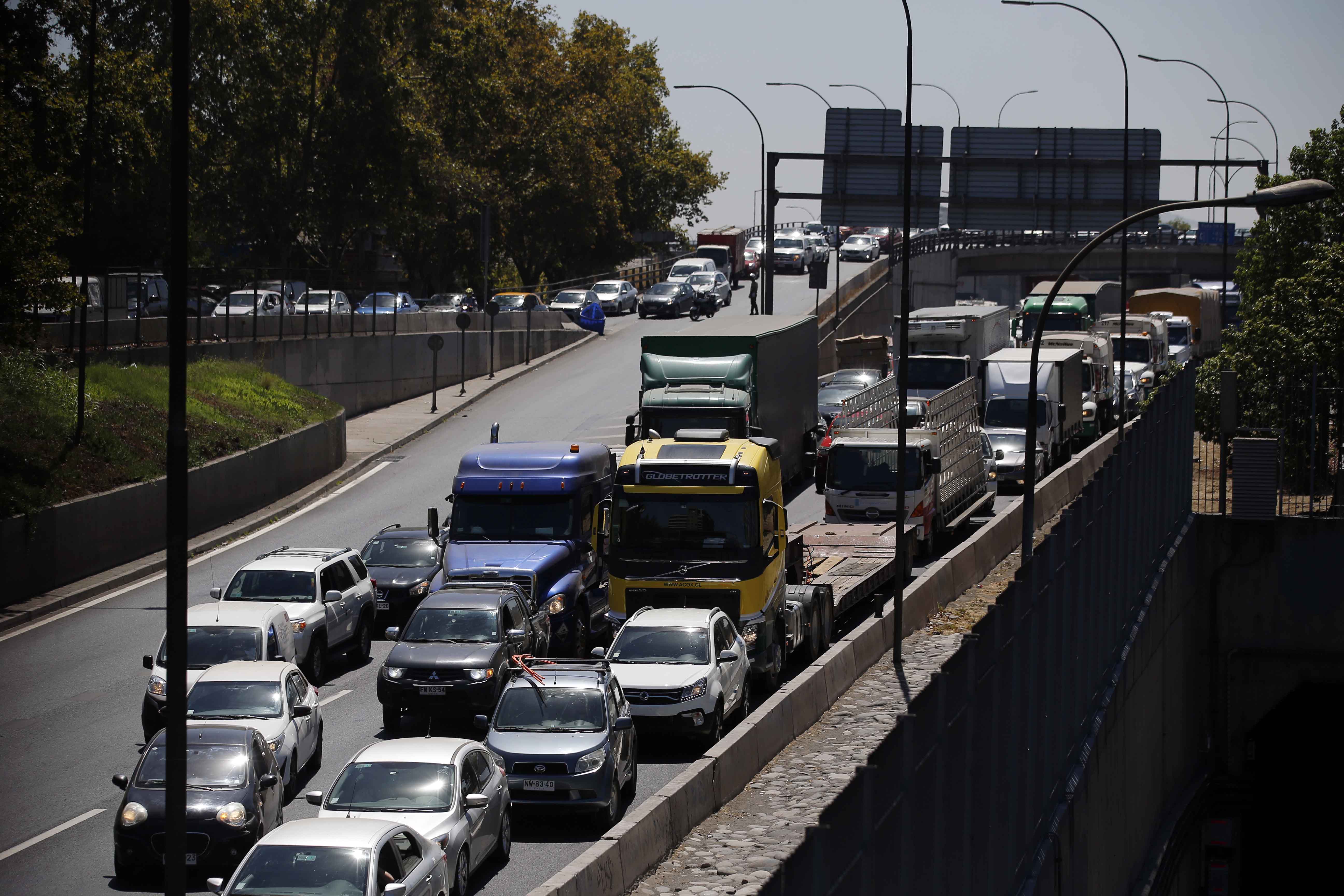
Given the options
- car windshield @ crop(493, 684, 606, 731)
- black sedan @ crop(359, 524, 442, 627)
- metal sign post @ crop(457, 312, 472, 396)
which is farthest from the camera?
metal sign post @ crop(457, 312, 472, 396)

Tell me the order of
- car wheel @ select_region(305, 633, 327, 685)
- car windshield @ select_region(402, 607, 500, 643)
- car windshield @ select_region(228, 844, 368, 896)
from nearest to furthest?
car windshield @ select_region(228, 844, 368, 896) → car windshield @ select_region(402, 607, 500, 643) → car wheel @ select_region(305, 633, 327, 685)

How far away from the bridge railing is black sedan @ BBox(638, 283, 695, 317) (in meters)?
47.8

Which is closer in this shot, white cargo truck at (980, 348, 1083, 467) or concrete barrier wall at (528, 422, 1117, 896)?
concrete barrier wall at (528, 422, 1117, 896)

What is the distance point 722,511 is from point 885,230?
11853cm

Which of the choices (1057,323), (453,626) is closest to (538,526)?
(453,626)

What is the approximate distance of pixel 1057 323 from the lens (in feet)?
211

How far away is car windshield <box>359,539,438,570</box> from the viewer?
86.0 ft

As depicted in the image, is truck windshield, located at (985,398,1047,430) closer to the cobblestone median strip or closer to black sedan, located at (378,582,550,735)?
the cobblestone median strip

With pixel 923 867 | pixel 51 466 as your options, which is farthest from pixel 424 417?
pixel 923 867

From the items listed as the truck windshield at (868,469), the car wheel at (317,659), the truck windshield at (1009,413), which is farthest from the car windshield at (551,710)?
the truck windshield at (1009,413)

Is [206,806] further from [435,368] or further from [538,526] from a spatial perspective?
[435,368]

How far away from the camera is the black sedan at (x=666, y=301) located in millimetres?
71188

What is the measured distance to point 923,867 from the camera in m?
9.81

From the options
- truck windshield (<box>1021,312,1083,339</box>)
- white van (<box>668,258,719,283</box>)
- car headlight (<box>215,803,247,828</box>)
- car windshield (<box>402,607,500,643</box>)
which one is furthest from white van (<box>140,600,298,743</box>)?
white van (<box>668,258,719,283</box>)
